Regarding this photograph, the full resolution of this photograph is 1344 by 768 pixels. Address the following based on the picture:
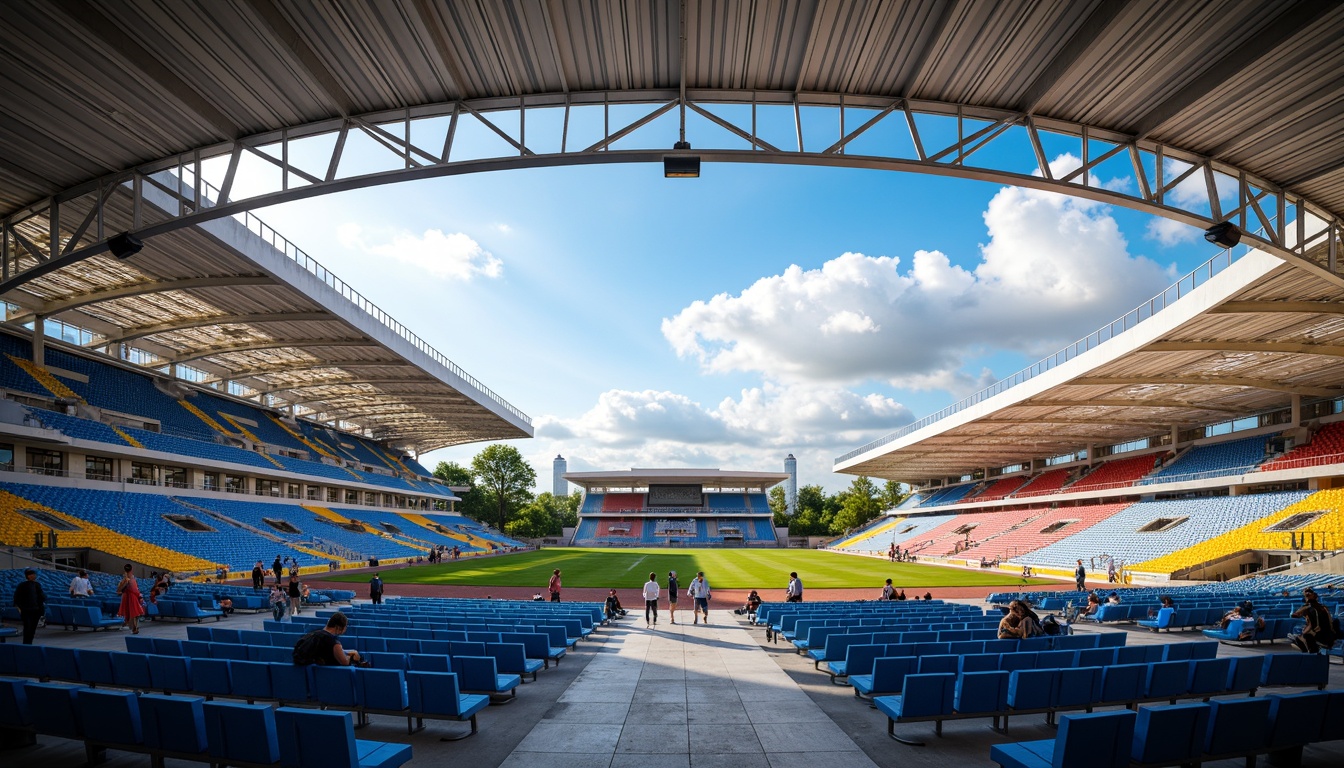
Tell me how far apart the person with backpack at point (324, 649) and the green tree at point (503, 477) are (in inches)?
3772

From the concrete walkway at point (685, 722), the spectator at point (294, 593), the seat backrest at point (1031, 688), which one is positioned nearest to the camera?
the concrete walkway at point (685, 722)

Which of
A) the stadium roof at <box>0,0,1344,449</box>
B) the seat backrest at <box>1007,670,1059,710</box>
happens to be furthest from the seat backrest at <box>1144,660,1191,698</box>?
the stadium roof at <box>0,0,1344,449</box>

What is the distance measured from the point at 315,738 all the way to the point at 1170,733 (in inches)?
300

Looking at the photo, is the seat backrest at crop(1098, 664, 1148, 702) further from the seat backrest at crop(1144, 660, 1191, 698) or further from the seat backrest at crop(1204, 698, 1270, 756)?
the seat backrest at crop(1204, 698, 1270, 756)

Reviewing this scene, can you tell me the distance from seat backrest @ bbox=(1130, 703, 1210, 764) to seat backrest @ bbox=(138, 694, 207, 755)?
8.55 metres

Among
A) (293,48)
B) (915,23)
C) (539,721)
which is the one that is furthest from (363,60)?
(539,721)

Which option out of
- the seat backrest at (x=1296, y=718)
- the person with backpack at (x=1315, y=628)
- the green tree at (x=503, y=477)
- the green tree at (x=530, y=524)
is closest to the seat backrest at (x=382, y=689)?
the seat backrest at (x=1296, y=718)

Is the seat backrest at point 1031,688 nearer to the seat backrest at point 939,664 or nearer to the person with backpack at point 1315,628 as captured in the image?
the seat backrest at point 939,664

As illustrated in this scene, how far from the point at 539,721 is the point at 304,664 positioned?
292cm

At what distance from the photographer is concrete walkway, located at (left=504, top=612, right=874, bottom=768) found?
7.23 m

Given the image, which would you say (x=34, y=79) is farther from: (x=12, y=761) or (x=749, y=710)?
(x=749, y=710)

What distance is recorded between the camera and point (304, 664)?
7.68 meters

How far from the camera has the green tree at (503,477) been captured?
101 m

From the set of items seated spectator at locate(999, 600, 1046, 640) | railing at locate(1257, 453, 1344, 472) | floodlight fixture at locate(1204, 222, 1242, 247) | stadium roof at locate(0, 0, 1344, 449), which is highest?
stadium roof at locate(0, 0, 1344, 449)
